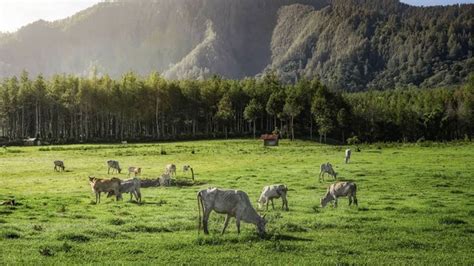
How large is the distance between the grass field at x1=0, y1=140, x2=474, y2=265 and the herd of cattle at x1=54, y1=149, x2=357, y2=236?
2.36 ft

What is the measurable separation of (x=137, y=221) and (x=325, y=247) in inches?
Result: 373

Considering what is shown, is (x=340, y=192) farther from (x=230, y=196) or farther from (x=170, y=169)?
(x=170, y=169)

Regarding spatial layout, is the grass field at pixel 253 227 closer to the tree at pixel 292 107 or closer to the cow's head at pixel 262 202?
the cow's head at pixel 262 202

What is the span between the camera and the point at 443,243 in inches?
769

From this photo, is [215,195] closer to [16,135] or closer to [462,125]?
[16,135]

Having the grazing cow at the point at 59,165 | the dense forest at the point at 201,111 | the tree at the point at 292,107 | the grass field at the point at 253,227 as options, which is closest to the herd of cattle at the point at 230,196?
the grass field at the point at 253,227

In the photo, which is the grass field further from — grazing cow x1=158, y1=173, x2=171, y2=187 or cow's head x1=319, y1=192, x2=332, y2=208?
grazing cow x1=158, y1=173, x2=171, y2=187

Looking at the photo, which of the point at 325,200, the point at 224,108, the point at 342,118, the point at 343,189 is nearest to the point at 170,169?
the point at 325,200

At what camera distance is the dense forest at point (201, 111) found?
11694 centimetres

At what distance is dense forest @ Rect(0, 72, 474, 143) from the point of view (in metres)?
117

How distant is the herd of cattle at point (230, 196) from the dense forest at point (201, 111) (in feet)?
232

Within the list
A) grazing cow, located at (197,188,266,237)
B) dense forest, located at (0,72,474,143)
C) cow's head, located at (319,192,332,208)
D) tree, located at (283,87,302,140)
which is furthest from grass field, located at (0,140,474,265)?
dense forest, located at (0,72,474,143)

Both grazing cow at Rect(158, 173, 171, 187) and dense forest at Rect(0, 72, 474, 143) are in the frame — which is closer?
grazing cow at Rect(158, 173, 171, 187)

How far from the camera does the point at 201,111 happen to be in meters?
140
